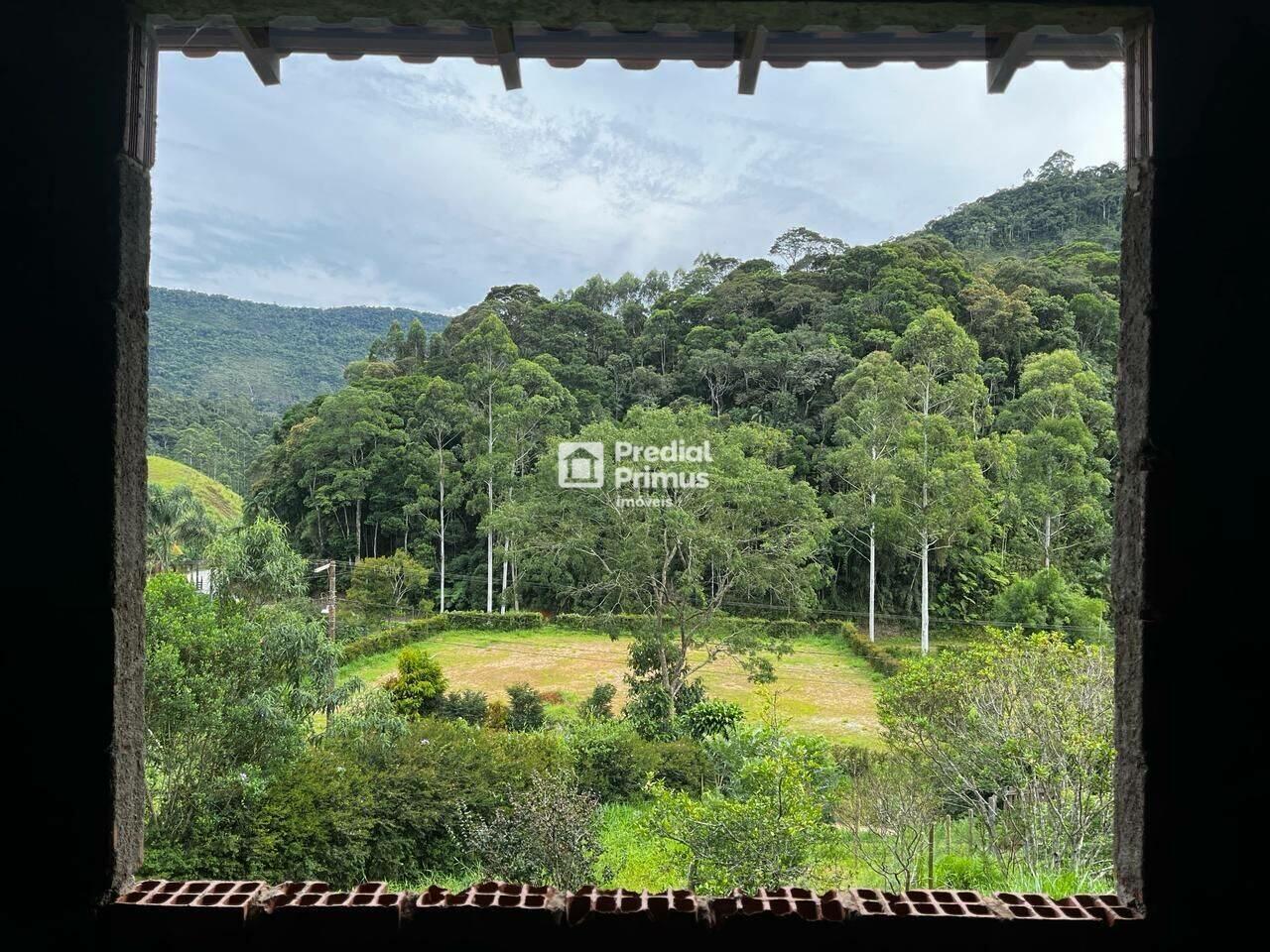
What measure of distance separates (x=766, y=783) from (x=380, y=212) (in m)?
14.4

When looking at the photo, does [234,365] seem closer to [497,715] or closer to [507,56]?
[497,715]

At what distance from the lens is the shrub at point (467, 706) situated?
31.2ft

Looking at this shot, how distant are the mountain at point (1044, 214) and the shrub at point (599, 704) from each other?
31.8 feet

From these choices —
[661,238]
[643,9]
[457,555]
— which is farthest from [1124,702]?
[661,238]

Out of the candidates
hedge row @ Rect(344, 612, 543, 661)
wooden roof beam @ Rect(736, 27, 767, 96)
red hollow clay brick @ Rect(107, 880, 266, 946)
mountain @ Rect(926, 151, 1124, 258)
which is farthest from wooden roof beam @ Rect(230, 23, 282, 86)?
mountain @ Rect(926, 151, 1124, 258)

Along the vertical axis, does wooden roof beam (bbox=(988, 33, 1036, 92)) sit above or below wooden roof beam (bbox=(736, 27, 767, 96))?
above

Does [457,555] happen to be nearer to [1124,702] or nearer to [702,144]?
[702,144]

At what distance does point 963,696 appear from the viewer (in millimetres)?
4711

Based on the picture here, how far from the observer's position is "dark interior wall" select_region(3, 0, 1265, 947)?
3.24 feet

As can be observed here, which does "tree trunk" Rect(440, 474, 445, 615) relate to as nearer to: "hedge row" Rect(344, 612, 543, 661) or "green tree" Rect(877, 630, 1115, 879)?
"hedge row" Rect(344, 612, 543, 661)

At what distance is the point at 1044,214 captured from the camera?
1200cm

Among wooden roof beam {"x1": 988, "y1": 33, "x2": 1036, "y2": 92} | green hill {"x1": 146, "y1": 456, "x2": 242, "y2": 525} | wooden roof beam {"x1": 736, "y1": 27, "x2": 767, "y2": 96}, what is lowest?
green hill {"x1": 146, "y1": 456, "x2": 242, "y2": 525}

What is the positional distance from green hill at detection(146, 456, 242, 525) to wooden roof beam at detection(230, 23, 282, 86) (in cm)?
847

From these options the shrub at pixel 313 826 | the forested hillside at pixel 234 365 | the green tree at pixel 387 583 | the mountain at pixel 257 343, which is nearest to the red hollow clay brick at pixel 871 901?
the shrub at pixel 313 826
